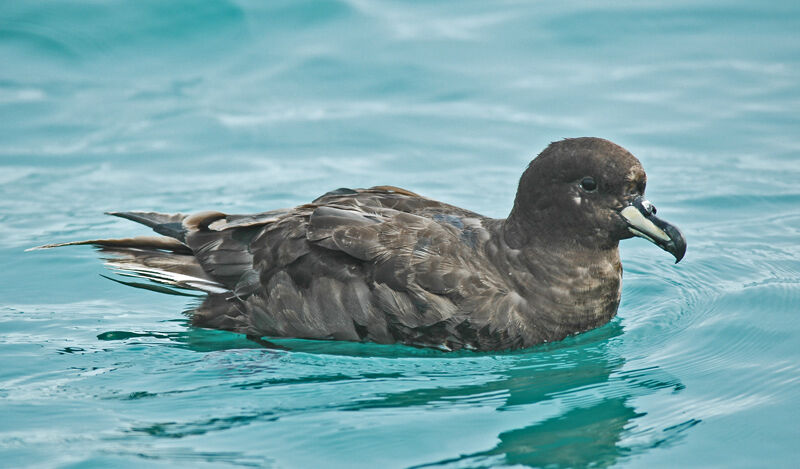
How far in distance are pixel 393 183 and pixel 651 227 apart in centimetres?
375

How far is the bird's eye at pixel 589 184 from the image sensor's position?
6434mm

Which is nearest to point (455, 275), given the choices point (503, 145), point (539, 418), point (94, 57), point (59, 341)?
point (539, 418)

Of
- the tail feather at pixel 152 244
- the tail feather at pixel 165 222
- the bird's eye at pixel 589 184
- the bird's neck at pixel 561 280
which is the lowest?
the bird's neck at pixel 561 280

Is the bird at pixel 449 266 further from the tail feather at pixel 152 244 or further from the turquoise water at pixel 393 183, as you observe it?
the tail feather at pixel 152 244

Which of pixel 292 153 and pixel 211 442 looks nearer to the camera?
pixel 211 442

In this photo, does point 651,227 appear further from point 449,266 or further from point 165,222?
point 165,222

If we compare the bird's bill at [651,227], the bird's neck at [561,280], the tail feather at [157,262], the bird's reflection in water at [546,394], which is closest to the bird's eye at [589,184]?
the bird's bill at [651,227]

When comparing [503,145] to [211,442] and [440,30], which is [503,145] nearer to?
Result: [440,30]

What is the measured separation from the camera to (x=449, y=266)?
21.3 ft

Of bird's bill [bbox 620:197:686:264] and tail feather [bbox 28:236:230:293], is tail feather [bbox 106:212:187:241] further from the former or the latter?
bird's bill [bbox 620:197:686:264]

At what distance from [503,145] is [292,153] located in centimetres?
196

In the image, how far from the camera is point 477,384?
6.15 m

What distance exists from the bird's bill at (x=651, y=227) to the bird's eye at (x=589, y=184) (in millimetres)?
210

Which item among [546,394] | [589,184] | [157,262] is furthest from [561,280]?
[157,262]
